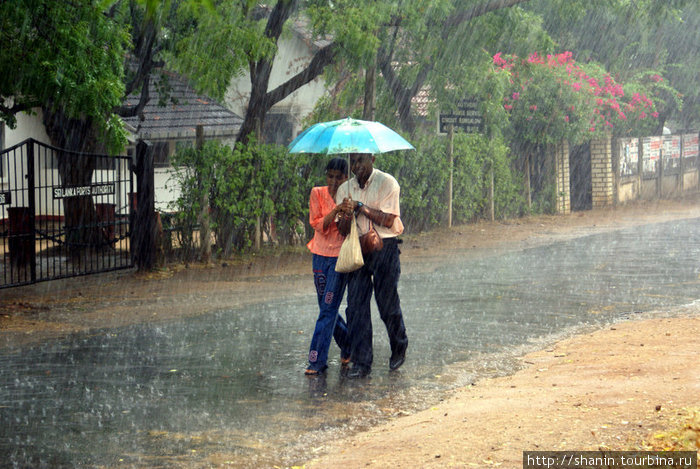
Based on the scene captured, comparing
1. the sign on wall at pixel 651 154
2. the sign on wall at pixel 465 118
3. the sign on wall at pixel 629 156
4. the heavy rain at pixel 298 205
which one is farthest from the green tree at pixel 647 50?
the sign on wall at pixel 465 118

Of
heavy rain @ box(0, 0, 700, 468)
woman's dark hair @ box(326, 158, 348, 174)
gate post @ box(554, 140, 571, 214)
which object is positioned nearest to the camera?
heavy rain @ box(0, 0, 700, 468)

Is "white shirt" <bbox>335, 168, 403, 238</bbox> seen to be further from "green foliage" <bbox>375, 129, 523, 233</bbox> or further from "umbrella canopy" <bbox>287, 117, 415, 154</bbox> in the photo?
"green foliage" <bbox>375, 129, 523, 233</bbox>

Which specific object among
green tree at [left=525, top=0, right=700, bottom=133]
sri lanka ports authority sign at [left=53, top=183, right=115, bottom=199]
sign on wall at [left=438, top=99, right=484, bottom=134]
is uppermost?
green tree at [left=525, top=0, right=700, bottom=133]

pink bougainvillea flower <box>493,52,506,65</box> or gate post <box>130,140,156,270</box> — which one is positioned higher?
pink bougainvillea flower <box>493,52,506,65</box>

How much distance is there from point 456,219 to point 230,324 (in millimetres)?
12172

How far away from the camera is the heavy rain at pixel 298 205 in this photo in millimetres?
6934

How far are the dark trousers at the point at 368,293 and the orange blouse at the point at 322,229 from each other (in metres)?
0.28

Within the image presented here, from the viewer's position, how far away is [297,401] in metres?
6.93

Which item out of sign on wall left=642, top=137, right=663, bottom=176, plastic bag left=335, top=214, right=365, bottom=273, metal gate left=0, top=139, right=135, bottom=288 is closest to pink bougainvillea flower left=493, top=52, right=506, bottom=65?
metal gate left=0, top=139, right=135, bottom=288

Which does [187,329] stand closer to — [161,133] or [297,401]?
[297,401]

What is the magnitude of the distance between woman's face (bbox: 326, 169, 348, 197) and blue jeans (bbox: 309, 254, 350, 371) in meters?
0.57

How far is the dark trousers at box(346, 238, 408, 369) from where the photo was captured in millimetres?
7594

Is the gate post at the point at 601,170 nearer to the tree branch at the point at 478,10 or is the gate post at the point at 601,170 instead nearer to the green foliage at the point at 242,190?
the tree branch at the point at 478,10

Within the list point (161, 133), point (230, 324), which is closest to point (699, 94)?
point (161, 133)
